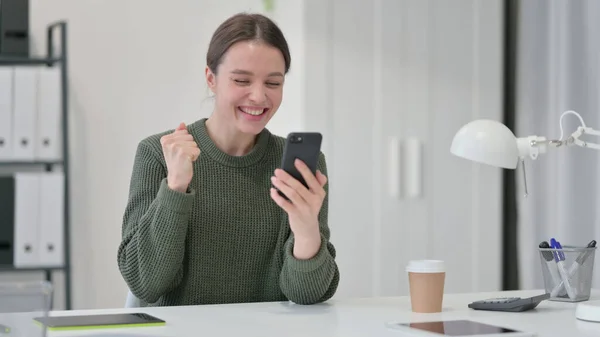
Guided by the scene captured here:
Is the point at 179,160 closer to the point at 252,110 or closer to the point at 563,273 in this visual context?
the point at 252,110

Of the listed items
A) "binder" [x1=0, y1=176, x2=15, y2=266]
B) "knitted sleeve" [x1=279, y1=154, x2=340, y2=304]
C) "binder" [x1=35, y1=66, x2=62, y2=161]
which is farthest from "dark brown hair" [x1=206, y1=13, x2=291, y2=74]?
"binder" [x1=0, y1=176, x2=15, y2=266]

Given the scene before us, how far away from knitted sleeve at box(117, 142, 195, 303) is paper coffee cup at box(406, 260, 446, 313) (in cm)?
51

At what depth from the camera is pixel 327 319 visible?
5.55 ft

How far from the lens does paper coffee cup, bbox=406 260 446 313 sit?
1.79 meters

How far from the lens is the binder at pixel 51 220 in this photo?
3.19 m

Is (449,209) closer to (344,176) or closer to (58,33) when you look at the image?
(344,176)

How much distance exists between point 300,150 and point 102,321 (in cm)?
52

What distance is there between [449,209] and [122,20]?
1518 millimetres

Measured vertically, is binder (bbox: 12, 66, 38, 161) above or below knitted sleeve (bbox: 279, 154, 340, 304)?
above

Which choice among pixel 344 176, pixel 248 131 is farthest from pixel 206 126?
pixel 344 176

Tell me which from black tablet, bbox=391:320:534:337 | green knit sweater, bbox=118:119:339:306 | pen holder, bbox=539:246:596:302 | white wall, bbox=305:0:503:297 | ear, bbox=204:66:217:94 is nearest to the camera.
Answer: black tablet, bbox=391:320:534:337

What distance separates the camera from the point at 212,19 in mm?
3615

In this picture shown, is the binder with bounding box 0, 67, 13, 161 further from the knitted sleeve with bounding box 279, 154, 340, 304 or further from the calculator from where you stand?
the calculator

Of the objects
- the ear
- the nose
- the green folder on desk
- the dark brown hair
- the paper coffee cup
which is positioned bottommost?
the green folder on desk
